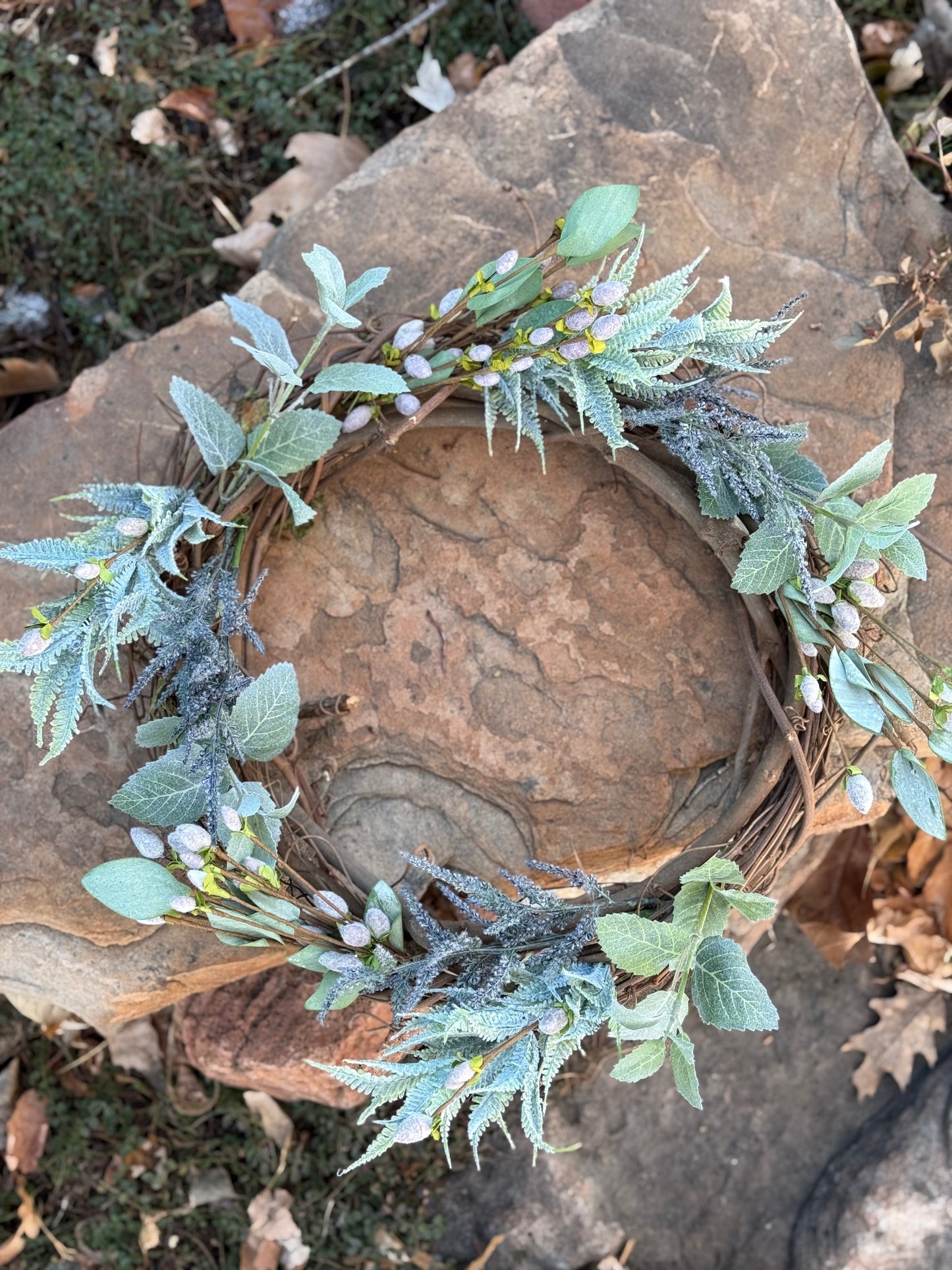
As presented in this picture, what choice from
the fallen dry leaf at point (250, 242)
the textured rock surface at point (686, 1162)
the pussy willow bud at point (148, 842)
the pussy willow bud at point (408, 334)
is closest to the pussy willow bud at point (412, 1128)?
the pussy willow bud at point (148, 842)

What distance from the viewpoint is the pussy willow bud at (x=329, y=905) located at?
1863 millimetres

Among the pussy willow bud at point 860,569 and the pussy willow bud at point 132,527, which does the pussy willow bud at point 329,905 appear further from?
the pussy willow bud at point 860,569

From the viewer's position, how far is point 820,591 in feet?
A: 6.03

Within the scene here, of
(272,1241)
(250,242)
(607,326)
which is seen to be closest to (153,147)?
(250,242)

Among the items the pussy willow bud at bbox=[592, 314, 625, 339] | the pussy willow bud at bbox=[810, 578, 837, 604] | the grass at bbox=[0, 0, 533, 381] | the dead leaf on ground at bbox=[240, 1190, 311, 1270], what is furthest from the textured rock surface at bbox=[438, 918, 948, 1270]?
the grass at bbox=[0, 0, 533, 381]

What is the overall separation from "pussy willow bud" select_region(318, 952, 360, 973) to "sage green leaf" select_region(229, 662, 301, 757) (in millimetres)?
354

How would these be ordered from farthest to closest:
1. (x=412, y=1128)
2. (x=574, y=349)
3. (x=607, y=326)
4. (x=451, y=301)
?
(x=451, y=301), (x=574, y=349), (x=607, y=326), (x=412, y=1128)

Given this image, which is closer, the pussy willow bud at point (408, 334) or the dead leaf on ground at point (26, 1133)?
the pussy willow bud at point (408, 334)

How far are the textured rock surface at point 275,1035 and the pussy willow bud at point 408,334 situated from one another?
1408mm

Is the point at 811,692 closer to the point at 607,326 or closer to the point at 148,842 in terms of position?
the point at 607,326

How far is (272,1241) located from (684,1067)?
1542mm

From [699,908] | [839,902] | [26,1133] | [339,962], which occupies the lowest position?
[839,902]

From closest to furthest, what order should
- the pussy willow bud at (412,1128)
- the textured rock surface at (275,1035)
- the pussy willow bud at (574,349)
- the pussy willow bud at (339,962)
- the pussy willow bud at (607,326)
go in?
the pussy willow bud at (412,1128)
the pussy willow bud at (607,326)
the pussy willow bud at (574,349)
the pussy willow bud at (339,962)
the textured rock surface at (275,1035)

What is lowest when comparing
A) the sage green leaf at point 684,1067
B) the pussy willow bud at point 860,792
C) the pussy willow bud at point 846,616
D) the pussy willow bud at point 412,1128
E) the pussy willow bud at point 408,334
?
the sage green leaf at point 684,1067
